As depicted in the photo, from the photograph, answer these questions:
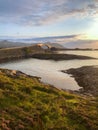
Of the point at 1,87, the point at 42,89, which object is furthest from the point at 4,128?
the point at 42,89

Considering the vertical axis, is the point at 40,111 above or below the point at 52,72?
above

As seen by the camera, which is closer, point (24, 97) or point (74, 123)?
point (74, 123)

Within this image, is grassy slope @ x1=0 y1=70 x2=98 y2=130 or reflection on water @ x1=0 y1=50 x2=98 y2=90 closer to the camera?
grassy slope @ x1=0 y1=70 x2=98 y2=130

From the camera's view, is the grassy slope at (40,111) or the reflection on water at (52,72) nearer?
the grassy slope at (40,111)

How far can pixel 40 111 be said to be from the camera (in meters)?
19.1

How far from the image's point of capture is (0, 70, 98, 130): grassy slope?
1709 cm

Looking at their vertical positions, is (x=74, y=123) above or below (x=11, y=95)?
below

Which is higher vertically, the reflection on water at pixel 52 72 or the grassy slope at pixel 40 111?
the grassy slope at pixel 40 111

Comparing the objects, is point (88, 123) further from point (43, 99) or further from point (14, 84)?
point (14, 84)

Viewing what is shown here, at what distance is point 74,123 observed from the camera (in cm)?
1845

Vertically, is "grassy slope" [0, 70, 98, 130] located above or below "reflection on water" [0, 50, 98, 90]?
above

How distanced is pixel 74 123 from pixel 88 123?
96cm

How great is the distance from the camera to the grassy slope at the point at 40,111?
1709 cm

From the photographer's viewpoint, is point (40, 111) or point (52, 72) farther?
point (52, 72)
